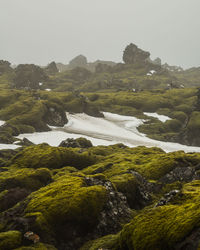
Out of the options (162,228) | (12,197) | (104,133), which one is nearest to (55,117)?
(104,133)

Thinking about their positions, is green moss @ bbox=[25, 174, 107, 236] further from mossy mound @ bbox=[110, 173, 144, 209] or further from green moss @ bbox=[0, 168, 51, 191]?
green moss @ bbox=[0, 168, 51, 191]

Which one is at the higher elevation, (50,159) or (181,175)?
(181,175)

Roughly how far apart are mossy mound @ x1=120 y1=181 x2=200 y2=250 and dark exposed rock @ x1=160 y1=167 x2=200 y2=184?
916cm

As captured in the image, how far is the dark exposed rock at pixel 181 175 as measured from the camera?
1949cm

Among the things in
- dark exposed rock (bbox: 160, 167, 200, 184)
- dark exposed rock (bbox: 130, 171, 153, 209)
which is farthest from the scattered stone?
dark exposed rock (bbox: 160, 167, 200, 184)

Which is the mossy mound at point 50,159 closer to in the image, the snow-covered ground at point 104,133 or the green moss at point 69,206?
the green moss at point 69,206

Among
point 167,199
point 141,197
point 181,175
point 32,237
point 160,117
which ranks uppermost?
point 160,117

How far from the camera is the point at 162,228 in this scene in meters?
9.13

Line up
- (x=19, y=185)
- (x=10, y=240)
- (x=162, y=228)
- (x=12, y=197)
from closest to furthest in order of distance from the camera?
(x=162, y=228), (x=10, y=240), (x=12, y=197), (x=19, y=185)

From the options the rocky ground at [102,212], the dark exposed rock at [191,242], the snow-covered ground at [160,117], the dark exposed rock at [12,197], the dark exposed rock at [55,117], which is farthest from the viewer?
the snow-covered ground at [160,117]

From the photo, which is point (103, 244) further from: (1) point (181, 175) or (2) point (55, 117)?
(2) point (55, 117)

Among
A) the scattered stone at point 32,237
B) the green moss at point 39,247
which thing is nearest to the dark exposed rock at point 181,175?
the green moss at point 39,247

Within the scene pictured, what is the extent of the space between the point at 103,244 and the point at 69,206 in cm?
275

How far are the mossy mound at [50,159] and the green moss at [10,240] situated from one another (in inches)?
527
